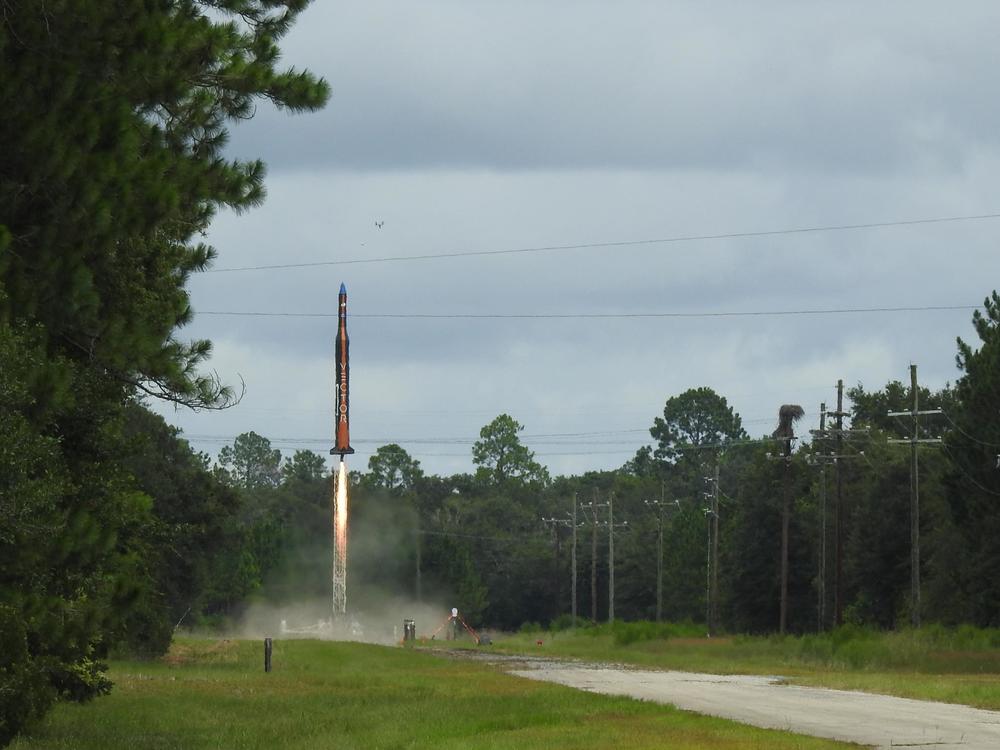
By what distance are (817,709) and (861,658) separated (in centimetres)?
2410

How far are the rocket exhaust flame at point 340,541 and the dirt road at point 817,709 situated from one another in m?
45.5

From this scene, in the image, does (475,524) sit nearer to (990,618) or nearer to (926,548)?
(926,548)

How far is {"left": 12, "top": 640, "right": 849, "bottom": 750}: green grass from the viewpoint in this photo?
916 inches

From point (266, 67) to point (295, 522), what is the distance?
293ft

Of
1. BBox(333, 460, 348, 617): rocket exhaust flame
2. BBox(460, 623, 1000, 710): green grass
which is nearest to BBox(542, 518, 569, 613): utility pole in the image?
BBox(333, 460, 348, 617): rocket exhaust flame

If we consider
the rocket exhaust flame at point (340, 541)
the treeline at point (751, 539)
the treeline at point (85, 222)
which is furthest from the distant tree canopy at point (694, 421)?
the treeline at point (85, 222)

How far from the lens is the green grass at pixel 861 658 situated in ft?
121

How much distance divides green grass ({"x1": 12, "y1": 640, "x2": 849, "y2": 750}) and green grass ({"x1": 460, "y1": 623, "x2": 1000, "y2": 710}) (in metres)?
7.19

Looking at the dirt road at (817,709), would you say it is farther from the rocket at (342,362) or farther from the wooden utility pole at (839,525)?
the rocket at (342,362)

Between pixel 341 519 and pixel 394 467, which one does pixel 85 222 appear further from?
pixel 394 467

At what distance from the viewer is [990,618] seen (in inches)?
2653

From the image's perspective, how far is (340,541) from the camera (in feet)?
321

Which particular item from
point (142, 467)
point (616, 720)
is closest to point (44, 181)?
point (616, 720)

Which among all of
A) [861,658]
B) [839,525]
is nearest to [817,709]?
[861,658]
